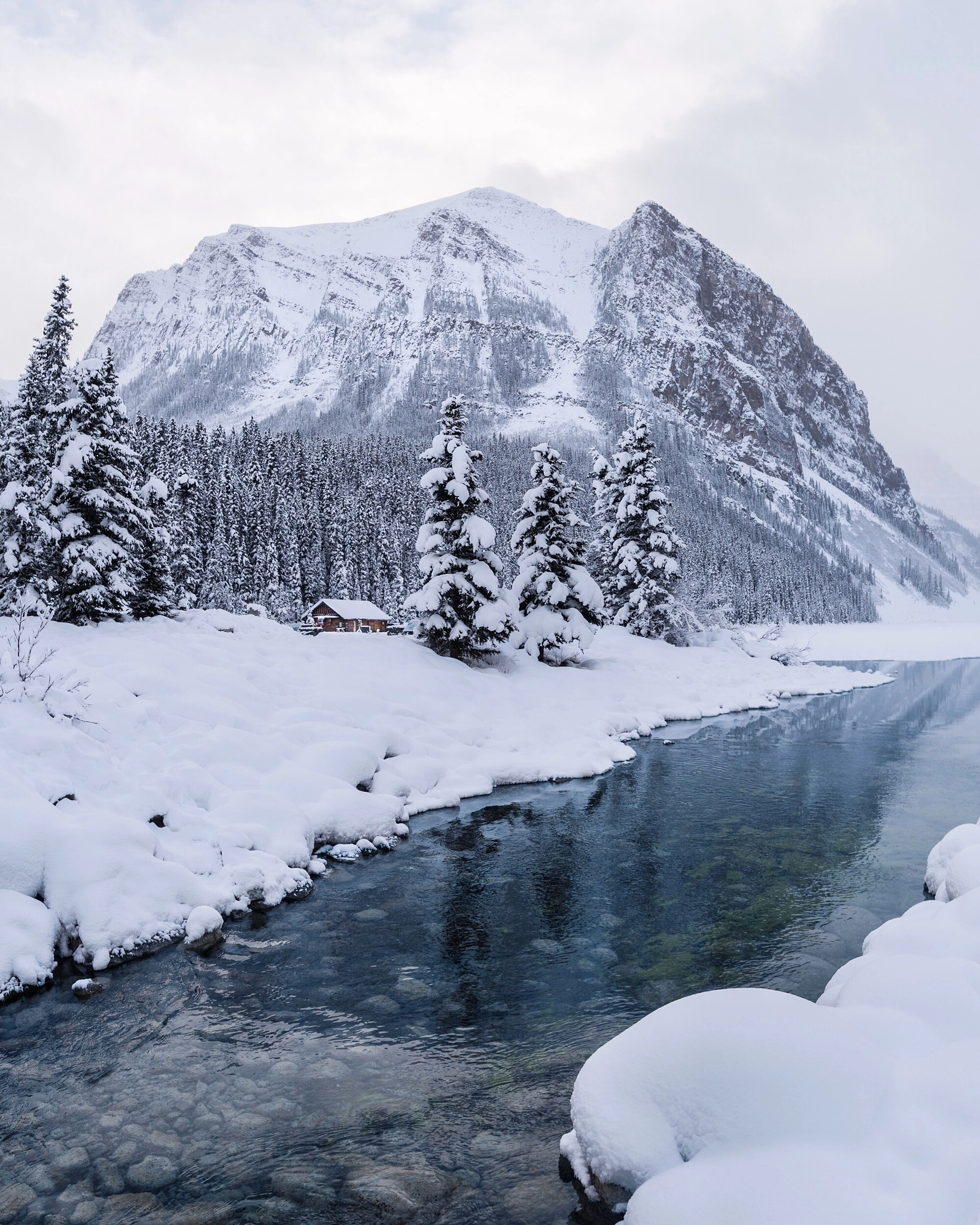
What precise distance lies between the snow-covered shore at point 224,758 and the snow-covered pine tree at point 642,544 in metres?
11.9

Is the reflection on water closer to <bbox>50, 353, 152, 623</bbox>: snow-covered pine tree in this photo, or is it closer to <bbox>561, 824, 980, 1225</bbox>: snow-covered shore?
<bbox>561, 824, 980, 1225</bbox>: snow-covered shore

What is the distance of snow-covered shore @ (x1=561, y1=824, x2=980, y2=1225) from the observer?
4395 millimetres

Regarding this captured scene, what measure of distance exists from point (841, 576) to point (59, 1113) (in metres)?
204

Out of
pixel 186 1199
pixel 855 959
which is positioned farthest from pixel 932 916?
pixel 186 1199

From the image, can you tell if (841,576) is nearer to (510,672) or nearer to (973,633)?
(973,633)

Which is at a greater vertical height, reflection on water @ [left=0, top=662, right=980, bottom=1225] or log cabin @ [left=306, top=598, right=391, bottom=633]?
log cabin @ [left=306, top=598, right=391, bottom=633]

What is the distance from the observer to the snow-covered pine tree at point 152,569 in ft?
82.3

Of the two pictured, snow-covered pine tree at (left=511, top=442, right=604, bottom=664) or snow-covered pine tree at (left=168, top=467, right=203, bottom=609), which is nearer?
snow-covered pine tree at (left=511, top=442, right=604, bottom=664)

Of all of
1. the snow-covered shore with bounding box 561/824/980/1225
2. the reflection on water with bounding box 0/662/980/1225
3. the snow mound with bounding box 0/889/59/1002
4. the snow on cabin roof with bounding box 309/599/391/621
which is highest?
the snow on cabin roof with bounding box 309/599/391/621

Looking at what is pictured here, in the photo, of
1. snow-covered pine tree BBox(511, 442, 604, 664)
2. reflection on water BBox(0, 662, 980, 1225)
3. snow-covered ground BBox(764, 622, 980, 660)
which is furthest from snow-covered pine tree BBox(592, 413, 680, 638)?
reflection on water BBox(0, 662, 980, 1225)

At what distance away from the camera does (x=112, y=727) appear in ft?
45.6

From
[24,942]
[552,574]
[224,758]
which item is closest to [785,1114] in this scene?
[24,942]

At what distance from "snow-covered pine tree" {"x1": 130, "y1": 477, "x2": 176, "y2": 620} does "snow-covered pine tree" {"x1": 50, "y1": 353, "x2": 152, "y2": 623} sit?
2.18 m

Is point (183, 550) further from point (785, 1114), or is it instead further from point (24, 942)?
point (785, 1114)
